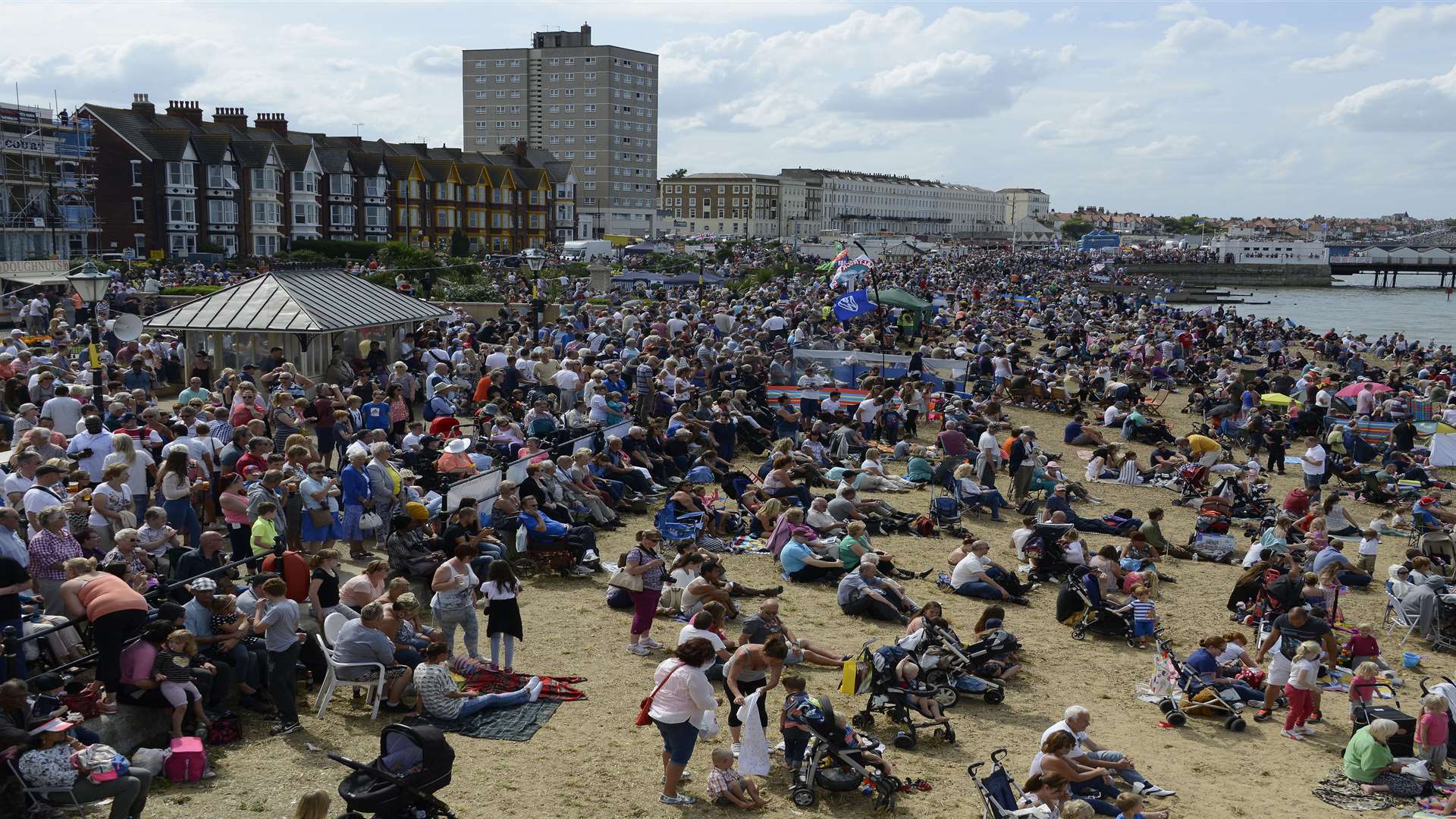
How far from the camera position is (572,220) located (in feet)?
295

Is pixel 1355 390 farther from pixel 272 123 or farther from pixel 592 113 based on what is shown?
pixel 592 113

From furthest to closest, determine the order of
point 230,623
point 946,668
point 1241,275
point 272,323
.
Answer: point 1241,275 < point 272,323 < point 946,668 < point 230,623

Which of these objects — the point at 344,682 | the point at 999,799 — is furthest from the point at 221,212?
the point at 999,799

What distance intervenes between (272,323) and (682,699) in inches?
549

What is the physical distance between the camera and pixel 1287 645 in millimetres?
10391

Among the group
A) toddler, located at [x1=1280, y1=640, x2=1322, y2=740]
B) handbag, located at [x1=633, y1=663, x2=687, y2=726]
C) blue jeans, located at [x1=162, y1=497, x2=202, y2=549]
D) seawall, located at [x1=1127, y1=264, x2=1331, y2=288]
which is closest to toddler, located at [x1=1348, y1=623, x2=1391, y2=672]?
toddler, located at [x1=1280, y1=640, x2=1322, y2=740]

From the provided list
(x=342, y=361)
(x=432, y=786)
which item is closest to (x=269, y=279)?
(x=342, y=361)

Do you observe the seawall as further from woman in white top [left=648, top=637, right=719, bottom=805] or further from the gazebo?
woman in white top [left=648, top=637, right=719, bottom=805]

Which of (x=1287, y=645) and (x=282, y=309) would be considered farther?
(x=282, y=309)

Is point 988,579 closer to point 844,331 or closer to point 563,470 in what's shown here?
point 563,470

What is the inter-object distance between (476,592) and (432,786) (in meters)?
4.49

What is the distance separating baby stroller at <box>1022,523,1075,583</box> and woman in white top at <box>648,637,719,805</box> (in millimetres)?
7186

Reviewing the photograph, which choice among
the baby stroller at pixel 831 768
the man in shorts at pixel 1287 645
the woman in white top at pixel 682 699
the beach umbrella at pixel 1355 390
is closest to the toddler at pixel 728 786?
the woman in white top at pixel 682 699

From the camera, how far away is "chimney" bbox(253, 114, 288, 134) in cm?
6681
